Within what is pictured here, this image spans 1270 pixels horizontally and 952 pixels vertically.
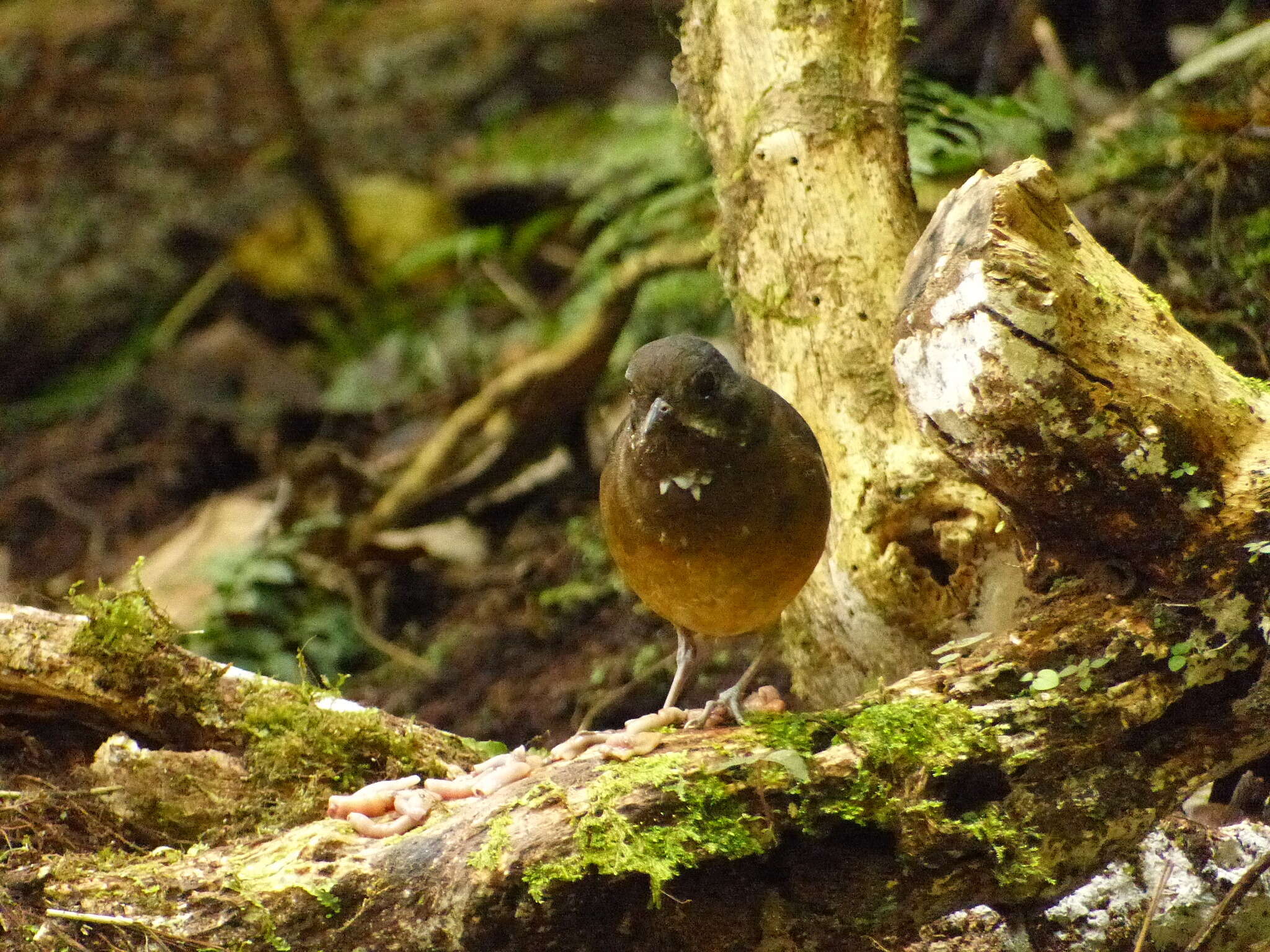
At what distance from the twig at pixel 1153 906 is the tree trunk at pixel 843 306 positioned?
2.53 feet

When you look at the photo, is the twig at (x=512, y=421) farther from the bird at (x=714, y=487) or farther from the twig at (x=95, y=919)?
the twig at (x=95, y=919)

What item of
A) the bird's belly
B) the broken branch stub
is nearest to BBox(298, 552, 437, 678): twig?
the bird's belly

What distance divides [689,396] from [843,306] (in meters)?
0.97

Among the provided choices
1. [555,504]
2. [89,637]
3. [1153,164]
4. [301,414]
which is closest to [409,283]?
[301,414]

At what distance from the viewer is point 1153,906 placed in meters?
3.16

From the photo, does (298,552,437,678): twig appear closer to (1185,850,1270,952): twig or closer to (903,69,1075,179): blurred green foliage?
(903,69,1075,179): blurred green foliage

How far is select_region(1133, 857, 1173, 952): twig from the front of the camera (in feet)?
10.2

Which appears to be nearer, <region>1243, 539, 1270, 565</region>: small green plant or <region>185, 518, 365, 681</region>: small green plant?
<region>1243, 539, 1270, 565</region>: small green plant

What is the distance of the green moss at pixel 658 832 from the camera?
270 cm

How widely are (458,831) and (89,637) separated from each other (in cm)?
131

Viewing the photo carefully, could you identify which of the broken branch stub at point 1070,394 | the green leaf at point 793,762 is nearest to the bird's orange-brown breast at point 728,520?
the broken branch stub at point 1070,394

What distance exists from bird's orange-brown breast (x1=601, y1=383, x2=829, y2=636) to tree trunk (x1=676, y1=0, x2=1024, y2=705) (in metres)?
0.42

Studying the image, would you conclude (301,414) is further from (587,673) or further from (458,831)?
(458,831)

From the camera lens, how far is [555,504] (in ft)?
23.7
